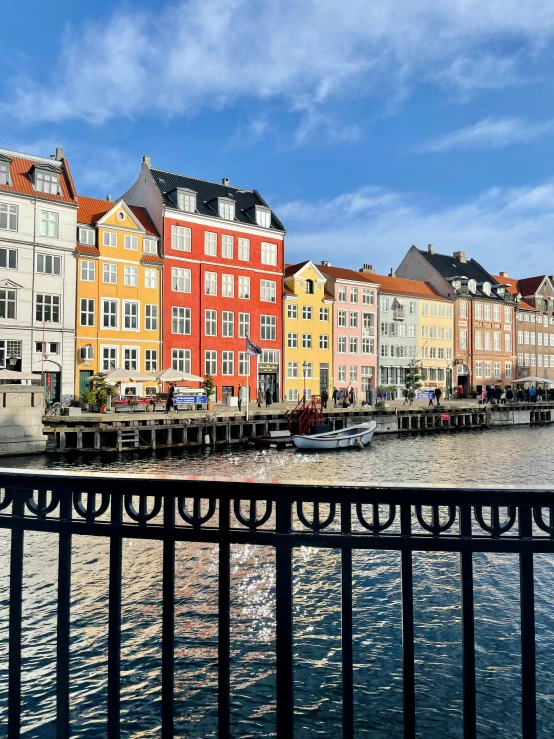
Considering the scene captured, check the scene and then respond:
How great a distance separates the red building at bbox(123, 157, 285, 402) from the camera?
48.3 m

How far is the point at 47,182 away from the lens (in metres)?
41.5

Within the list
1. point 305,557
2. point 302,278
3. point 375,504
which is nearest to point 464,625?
point 375,504

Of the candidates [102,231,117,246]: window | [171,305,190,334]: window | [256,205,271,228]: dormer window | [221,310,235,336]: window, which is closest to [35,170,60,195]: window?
[102,231,117,246]: window

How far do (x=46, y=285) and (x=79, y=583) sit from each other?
109ft

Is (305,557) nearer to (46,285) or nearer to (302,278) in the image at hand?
(46,285)

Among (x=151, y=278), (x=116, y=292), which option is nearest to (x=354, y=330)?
(x=151, y=278)

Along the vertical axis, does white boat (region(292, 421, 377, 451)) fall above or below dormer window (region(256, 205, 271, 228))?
below

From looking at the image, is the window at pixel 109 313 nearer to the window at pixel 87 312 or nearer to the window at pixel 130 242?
the window at pixel 87 312

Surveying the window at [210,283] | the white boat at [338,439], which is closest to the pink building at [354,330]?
the window at [210,283]

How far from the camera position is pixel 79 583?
11.1 m

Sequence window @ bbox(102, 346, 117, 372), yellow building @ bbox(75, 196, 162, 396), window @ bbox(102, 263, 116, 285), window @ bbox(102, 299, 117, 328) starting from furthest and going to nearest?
window @ bbox(102, 263, 116, 285) → window @ bbox(102, 299, 117, 328) → window @ bbox(102, 346, 117, 372) → yellow building @ bbox(75, 196, 162, 396)

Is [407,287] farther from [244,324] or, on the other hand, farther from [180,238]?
[180,238]

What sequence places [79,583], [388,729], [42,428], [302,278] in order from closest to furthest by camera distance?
[388,729] → [79,583] → [42,428] → [302,278]

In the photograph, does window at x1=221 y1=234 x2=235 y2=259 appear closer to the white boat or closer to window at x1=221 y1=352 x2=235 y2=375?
window at x1=221 y1=352 x2=235 y2=375
